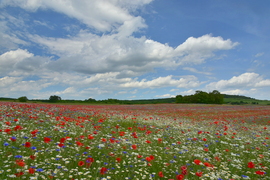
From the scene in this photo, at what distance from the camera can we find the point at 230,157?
7188 millimetres

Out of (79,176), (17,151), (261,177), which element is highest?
(17,151)

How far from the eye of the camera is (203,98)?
104 metres

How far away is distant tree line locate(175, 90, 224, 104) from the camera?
103 metres

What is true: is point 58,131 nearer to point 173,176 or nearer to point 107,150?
point 107,150

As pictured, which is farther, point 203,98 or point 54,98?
point 203,98

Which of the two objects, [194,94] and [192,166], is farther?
[194,94]

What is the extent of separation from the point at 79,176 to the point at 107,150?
6.13 ft

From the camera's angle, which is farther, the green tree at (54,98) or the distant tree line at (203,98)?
the distant tree line at (203,98)

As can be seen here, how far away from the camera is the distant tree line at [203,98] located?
337ft

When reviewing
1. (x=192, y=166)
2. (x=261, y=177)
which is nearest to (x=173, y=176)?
(x=192, y=166)

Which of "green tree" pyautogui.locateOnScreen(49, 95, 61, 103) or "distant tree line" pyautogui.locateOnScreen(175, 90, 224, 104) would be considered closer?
"green tree" pyautogui.locateOnScreen(49, 95, 61, 103)

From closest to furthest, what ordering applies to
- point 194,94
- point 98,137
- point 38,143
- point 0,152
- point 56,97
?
point 0,152 → point 38,143 → point 98,137 → point 56,97 → point 194,94

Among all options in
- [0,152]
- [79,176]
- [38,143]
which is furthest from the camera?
→ [38,143]

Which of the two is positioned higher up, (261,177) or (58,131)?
(58,131)
